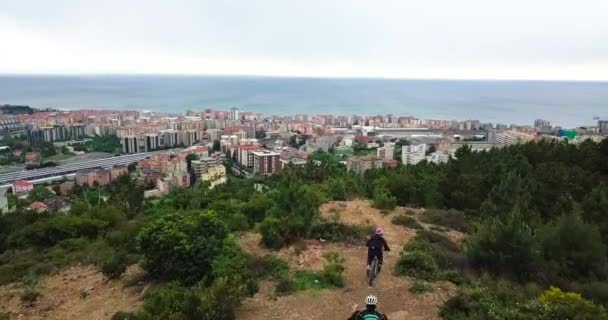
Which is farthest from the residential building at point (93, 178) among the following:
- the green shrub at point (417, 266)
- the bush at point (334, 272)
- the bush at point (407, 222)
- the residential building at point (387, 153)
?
the green shrub at point (417, 266)

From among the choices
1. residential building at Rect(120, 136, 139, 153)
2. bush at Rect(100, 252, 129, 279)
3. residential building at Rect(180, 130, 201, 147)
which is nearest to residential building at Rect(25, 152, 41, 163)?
residential building at Rect(120, 136, 139, 153)

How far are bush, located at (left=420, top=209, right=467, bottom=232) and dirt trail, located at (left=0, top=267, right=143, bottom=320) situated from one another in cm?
568

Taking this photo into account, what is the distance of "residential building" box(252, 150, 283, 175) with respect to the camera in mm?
35406

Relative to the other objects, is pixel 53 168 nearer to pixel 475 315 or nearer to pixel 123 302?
pixel 123 302

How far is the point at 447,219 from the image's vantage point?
9.07 m

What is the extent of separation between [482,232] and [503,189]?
8.89ft

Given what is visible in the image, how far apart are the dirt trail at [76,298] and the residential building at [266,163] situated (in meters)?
28.3

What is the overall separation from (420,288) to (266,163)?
30.9 metres

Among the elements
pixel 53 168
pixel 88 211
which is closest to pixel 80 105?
pixel 53 168

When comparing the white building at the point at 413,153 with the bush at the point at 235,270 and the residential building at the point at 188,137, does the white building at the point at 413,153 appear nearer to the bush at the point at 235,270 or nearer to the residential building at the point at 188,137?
the residential building at the point at 188,137

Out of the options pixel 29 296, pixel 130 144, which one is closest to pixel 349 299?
pixel 29 296

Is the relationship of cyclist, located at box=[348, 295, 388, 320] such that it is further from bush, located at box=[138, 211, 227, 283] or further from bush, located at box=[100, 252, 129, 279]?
bush, located at box=[100, 252, 129, 279]

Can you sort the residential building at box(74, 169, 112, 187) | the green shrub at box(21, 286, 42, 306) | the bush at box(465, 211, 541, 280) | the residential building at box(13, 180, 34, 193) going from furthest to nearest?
the residential building at box(74, 169, 112, 187) < the residential building at box(13, 180, 34, 193) < the green shrub at box(21, 286, 42, 306) < the bush at box(465, 211, 541, 280)

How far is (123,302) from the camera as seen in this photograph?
5.51 metres
